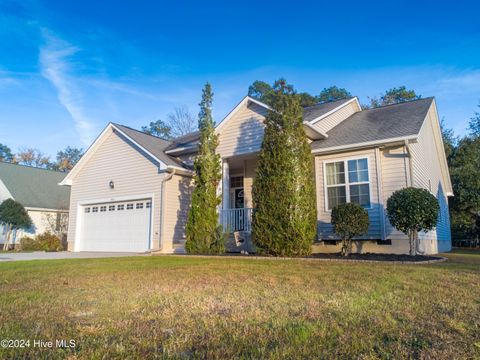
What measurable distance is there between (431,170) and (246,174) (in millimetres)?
7389

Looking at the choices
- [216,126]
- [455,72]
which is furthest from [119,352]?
[455,72]

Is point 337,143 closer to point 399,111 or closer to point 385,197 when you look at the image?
point 385,197

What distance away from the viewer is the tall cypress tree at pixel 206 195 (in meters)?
10.9

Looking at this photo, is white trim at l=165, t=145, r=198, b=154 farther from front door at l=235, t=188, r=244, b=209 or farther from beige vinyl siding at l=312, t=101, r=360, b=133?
beige vinyl siding at l=312, t=101, r=360, b=133

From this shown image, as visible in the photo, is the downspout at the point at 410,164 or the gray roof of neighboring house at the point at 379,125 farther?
the gray roof of neighboring house at the point at 379,125

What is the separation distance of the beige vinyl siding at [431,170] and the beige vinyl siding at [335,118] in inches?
113

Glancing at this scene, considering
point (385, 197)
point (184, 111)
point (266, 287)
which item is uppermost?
point (184, 111)

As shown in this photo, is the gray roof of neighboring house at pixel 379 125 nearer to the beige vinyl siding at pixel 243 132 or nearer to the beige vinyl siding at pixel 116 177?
the beige vinyl siding at pixel 243 132

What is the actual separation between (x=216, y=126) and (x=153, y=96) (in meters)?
10.6

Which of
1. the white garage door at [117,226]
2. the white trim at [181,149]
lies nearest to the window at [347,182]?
the white trim at [181,149]

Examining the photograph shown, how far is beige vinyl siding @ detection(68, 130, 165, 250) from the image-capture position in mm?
13359

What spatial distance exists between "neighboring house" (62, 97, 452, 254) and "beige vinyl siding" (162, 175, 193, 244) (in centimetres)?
4

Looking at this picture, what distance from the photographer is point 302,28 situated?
1411cm

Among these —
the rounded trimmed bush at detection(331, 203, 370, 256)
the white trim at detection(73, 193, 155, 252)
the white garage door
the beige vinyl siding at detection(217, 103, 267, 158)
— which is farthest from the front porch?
the white garage door
